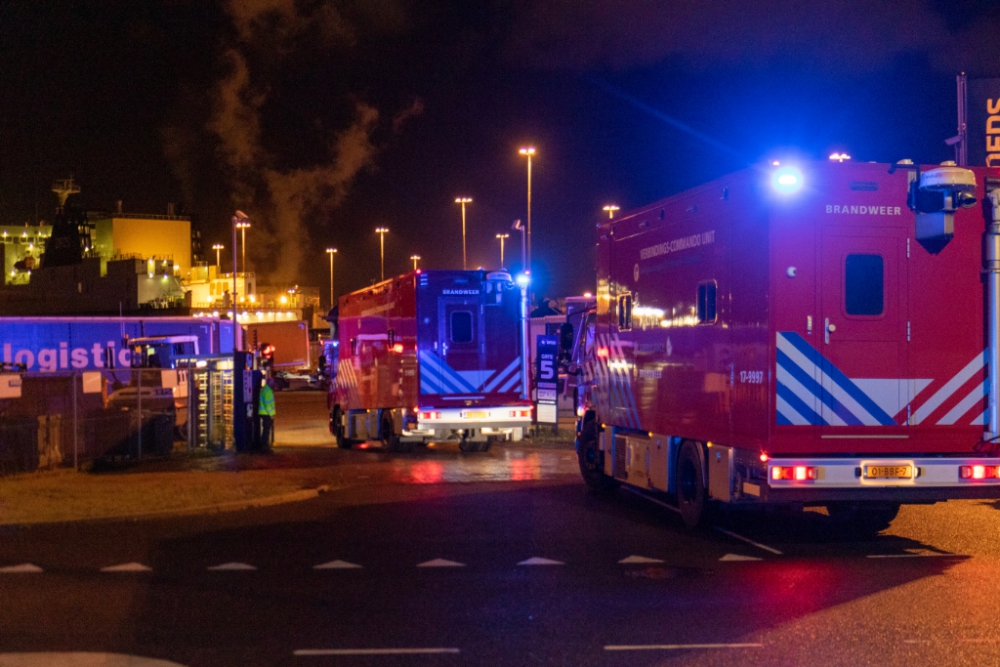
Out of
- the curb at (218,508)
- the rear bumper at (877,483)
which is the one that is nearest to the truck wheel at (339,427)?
the curb at (218,508)

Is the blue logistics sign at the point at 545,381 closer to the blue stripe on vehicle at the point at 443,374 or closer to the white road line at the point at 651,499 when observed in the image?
the blue stripe on vehicle at the point at 443,374

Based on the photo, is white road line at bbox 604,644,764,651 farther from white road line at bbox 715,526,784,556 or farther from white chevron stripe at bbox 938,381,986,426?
white chevron stripe at bbox 938,381,986,426

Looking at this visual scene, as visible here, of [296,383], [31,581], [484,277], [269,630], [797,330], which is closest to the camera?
[269,630]

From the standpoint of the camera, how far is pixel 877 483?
1095 cm

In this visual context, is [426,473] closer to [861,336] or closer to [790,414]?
[790,414]

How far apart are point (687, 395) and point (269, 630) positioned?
6140mm

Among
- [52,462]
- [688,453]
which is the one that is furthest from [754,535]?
[52,462]

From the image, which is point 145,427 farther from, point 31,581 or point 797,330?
point 797,330

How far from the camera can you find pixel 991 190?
11219mm

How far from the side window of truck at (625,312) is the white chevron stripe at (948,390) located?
4.58m

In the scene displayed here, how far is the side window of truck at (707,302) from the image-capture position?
40.2 feet

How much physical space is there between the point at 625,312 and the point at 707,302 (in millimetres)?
2834

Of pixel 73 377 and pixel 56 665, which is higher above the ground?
pixel 73 377

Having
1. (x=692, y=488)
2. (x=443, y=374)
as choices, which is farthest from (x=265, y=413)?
(x=692, y=488)
